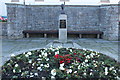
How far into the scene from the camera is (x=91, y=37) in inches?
475

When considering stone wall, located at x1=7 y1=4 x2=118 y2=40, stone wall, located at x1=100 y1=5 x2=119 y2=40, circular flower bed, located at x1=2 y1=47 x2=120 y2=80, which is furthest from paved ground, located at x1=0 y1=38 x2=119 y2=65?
stone wall, located at x1=7 y1=4 x2=118 y2=40

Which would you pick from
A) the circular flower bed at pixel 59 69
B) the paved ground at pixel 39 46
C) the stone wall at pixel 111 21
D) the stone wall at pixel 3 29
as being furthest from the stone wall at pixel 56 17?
the circular flower bed at pixel 59 69

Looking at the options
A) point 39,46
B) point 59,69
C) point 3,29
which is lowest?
point 59,69

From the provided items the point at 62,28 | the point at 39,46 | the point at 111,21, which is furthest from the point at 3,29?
the point at 111,21

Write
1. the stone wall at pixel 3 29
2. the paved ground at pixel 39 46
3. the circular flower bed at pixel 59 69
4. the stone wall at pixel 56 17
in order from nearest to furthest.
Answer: the circular flower bed at pixel 59 69, the paved ground at pixel 39 46, the stone wall at pixel 3 29, the stone wall at pixel 56 17

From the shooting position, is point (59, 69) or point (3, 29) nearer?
point (59, 69)

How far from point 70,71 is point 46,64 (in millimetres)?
883

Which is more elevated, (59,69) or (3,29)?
(3,29)

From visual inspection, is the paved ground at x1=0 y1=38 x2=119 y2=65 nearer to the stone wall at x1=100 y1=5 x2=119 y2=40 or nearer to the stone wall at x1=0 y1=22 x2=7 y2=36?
the stone wall at x1=100 y1=5 x2=119 y2=40

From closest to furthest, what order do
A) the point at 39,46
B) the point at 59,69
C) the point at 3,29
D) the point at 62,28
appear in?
1. the point at 59,69
2. the point at 39,46
3. the point at 62,28
4. the point at 3,29

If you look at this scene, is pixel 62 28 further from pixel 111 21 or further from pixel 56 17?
pixel 111 21

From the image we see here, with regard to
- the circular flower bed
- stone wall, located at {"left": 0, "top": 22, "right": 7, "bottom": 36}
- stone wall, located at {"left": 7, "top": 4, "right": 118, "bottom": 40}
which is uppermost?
stone wall, located at {"left": 7, "top": 4, "right": 118, "bottom": 40}

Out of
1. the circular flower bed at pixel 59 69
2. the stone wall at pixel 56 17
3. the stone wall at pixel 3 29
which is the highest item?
the stone wall at pixel 56 17

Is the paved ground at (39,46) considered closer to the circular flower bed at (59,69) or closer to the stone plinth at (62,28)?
the stone plinth at (62,28)
